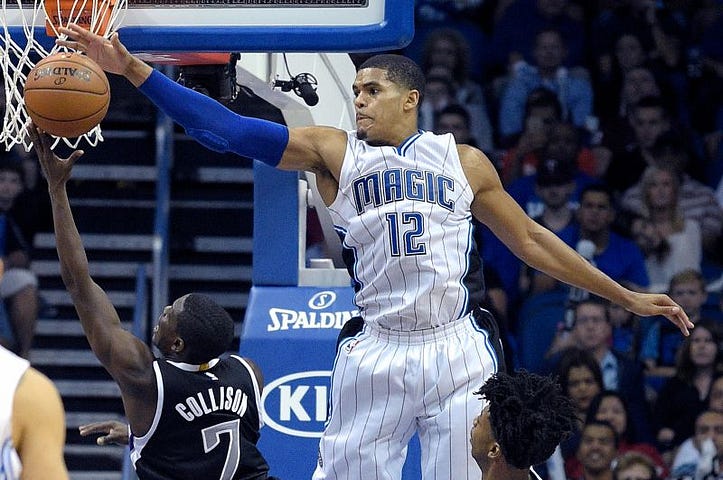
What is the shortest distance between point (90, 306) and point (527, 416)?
140 centimetres

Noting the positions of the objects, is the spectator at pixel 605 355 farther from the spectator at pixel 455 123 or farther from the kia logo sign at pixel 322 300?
the kia logo sign at pixel 322 300

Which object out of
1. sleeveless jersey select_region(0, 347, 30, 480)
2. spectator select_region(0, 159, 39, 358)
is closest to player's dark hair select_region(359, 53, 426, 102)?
sleeveless jersey select_region(0, 347, 30, 480)

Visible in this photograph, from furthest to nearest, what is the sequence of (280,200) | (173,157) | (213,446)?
1. (173,157)
2. (280,200)
3. (213,446)

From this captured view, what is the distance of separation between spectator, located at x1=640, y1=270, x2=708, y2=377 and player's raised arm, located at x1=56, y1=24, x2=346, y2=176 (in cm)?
450

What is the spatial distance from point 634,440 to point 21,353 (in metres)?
4.03

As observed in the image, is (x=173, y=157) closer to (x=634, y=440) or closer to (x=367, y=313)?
(x=634, y=440)

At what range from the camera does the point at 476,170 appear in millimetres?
4789

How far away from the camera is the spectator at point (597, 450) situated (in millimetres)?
7922

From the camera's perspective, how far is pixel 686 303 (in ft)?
28.7

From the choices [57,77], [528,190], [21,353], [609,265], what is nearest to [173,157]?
[21,353]

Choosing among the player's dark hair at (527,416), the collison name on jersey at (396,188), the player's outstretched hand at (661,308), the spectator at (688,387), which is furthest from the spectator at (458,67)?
the player's dark hair at (527,416)

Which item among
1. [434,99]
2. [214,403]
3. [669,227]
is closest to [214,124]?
[214,403]

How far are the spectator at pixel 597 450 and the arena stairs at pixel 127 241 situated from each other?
273cm

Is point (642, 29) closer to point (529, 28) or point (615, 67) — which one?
point (615, 67)
